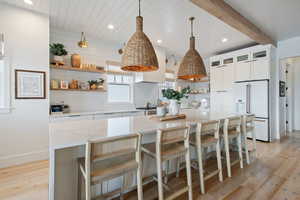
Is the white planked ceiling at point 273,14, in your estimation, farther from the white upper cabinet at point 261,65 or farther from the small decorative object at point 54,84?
the small decorative object at point 54,84

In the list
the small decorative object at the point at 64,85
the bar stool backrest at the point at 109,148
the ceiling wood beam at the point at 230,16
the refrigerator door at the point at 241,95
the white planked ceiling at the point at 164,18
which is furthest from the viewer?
the refrigerator door at the point at 241,95

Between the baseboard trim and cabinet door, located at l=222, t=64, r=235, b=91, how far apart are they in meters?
5.18

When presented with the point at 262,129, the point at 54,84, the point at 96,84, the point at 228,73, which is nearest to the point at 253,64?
the point at 228,73

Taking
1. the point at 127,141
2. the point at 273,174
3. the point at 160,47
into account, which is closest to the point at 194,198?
the point at 127,141

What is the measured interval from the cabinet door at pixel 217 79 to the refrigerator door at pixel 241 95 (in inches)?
21.8

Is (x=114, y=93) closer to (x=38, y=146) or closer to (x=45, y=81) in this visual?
(x=45, y=81)

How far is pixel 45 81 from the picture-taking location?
9.64 ft

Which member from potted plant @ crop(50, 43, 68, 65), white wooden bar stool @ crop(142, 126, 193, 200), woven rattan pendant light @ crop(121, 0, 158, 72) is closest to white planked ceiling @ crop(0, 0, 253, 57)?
potted plant @ crop(50, 43, 68, 65)

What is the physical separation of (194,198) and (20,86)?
3.39 m

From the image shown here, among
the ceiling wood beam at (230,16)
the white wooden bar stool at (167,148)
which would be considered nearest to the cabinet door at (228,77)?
the ceiling wood beam at (230,16)

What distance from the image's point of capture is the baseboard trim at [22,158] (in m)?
2.58

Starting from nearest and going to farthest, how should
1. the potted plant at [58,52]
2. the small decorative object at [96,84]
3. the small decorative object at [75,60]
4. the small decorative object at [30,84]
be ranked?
the small decorative object at [30,84] < the potted plant at [58,52] < the small decorative object at [75,60] < the small decorative object at [96,84]

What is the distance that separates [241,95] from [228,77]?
76 cm

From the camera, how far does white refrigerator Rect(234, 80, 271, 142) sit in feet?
12.8
